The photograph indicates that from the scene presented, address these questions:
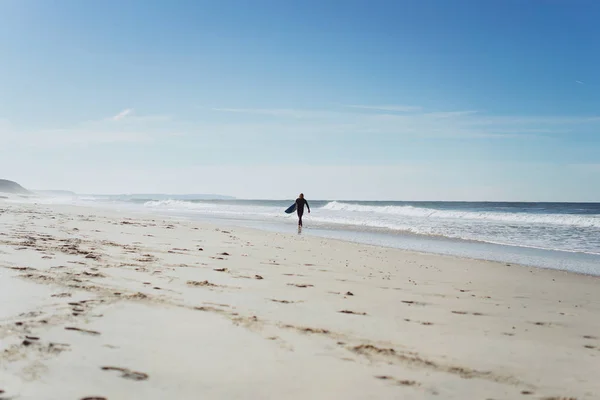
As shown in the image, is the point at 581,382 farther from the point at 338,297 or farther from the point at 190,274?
the point at 190,274

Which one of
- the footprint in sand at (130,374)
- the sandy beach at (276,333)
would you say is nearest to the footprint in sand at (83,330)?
the sandy beach at (276,333)

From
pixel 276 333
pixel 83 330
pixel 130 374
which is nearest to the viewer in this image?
pixel 130 374

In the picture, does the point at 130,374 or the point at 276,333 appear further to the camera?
the point at 276,333

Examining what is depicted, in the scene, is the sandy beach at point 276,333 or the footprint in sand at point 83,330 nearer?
the sandy beach at point 276,333

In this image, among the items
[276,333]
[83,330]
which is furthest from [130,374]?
[276,333]

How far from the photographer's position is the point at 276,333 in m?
4.04

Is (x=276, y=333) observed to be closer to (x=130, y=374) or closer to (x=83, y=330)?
(x=130, y=374)

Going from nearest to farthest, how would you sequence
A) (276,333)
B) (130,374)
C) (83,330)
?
1. (130,374)
2. (83,330)
3. (276,333)

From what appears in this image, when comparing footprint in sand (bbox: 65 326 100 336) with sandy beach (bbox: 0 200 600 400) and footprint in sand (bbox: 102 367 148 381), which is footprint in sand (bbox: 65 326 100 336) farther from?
footprint in sand (bbox: 102 367 148 381)

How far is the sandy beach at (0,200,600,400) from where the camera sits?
295 cm

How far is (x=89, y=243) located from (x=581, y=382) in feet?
31.0

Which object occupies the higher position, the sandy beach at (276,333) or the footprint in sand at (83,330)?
the footprint in sand at (83,330)

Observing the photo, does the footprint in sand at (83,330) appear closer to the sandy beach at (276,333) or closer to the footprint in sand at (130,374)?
the sandy beach at (276,333)

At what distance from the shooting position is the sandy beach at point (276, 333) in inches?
116
